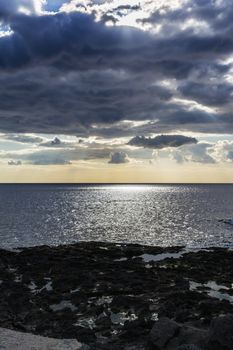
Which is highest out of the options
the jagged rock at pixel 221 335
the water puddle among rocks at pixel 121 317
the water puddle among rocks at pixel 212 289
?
the jagged rock at pixel 221 335

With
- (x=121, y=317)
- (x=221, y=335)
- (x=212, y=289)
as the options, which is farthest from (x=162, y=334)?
(x=212, y=289)

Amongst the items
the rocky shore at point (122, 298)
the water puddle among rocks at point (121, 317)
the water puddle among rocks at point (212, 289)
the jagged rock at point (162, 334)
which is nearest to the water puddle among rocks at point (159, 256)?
the rocky shore at point (122, 298)

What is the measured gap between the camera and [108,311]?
27.1 metres

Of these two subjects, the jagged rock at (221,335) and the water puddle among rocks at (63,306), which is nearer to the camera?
the jagged rock at (221,335)

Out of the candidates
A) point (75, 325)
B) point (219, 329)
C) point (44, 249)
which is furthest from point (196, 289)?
point (44, 249)

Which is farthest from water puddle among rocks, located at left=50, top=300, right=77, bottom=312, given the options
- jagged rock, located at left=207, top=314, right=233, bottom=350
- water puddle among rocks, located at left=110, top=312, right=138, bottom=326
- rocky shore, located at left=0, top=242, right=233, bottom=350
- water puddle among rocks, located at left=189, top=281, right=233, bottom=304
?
jagged rock, located at left=207, top=314, right=233, bottom=350

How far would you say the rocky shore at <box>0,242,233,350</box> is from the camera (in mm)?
20266

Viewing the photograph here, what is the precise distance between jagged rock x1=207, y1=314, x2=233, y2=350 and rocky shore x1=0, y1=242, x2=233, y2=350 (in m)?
0.04

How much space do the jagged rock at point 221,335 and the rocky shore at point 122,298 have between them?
0.04 metres

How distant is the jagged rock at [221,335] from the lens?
17891 mm

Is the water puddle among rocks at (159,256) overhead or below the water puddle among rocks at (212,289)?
below

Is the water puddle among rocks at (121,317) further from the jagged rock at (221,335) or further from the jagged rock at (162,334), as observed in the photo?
the jagged rock at (221,335)

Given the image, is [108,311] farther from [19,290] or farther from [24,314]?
[19,290]

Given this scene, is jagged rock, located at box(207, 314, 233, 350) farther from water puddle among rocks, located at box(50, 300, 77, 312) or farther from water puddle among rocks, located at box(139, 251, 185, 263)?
water puddle among rocks, located at box(139, 251, 185, 263)
